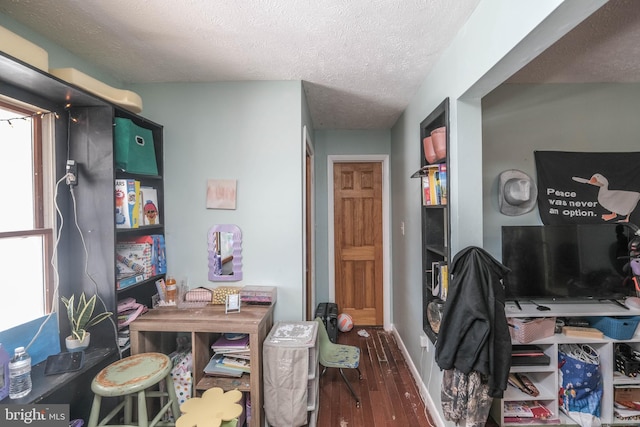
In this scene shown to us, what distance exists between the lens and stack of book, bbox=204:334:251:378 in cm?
163

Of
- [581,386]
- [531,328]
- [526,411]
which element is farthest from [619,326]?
[526,411]

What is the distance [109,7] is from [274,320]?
2.06 meters

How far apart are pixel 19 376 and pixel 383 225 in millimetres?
3115

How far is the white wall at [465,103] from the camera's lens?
0.96 m

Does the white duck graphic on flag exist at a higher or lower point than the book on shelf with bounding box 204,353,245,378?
higher

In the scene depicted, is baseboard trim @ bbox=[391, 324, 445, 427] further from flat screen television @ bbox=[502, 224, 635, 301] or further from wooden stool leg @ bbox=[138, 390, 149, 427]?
wooden stool leg @ bbox=[138, 390, 149, 427]

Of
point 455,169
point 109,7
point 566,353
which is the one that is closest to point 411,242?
point 455,169

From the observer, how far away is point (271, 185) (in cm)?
197

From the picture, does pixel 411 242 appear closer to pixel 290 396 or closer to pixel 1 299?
pixel 290 396

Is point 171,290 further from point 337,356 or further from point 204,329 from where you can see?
point 337,356

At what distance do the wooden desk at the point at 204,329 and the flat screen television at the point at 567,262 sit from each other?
1.78m

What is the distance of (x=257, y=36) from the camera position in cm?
146

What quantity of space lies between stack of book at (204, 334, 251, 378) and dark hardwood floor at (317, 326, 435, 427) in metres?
0.74

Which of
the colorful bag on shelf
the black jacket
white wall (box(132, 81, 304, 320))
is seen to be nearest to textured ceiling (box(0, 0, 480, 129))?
white wall (box(132, 81, 304, 320))
